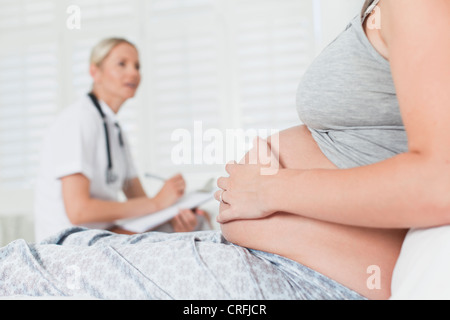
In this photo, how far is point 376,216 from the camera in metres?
0.54

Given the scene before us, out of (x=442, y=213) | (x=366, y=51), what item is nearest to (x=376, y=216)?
(x=442, y=213)

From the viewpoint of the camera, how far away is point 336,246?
0.62 meters

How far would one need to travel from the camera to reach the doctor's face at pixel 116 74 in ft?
7.26

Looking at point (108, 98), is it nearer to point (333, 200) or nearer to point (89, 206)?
point (89, 206)

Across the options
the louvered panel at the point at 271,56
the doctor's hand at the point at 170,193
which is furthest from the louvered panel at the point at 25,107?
the doctor's hand at the point at 170,193

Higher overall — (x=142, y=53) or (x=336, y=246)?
(x=142, y=53)

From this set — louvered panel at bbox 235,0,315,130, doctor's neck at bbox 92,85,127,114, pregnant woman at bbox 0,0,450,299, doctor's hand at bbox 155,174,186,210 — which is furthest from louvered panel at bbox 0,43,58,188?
pregnant woman at bbox 0,0,450,299

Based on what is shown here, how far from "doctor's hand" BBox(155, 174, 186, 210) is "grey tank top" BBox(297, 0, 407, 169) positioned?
1494 millimetres

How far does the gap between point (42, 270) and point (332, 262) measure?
0.38 meters

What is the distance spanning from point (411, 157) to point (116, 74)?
1.88 metres

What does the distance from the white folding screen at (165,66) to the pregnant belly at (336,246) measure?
2.27 meters

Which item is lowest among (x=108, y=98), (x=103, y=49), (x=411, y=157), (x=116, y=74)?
(x=411, y=157)

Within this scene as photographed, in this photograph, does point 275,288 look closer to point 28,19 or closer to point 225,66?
point 225,66

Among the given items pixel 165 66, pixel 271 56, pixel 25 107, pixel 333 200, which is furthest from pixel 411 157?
pixel 25 107
